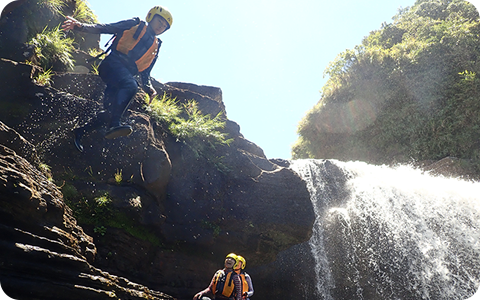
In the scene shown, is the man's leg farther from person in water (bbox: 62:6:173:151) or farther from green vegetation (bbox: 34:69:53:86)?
green vegetation (bbox: 34:69:53:86)

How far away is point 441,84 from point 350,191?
9654 mm

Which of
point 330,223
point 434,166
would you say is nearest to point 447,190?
point 434,166

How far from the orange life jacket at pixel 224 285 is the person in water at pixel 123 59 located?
127 inches

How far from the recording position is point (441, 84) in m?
15.9

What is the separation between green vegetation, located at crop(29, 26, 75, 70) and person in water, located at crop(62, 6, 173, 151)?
252cm

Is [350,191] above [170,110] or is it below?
below

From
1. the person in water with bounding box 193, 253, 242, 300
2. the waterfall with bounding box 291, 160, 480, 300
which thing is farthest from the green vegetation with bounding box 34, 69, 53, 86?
the waterfall with bounding box 291, 160, 480, 300

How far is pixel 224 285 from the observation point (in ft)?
18.7

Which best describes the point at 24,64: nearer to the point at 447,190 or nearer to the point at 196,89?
the point at 196,89

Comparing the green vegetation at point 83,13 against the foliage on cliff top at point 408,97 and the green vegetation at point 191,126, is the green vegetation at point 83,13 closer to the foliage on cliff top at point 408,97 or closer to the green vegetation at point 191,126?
the green vegetation at point 191,126

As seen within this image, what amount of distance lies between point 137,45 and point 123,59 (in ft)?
1.22

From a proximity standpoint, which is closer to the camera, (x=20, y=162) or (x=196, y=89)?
(x=20, y=162)

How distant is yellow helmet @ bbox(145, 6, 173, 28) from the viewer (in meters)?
5.60

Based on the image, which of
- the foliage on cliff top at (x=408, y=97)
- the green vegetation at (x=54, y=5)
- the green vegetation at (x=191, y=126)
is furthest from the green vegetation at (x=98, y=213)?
the foliage on cliff top at (x=408, y=97)
